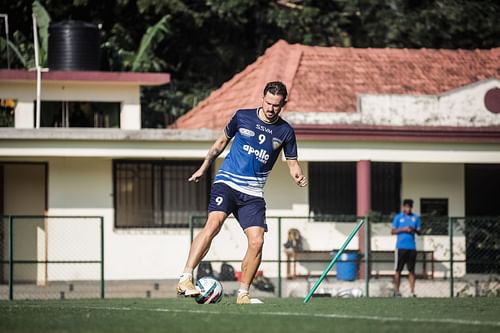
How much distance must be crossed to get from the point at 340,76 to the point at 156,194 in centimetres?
495

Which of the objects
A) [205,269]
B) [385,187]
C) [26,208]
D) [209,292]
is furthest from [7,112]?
[209,292]

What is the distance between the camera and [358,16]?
36.8 meters

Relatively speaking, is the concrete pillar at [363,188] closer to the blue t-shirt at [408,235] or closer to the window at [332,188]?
the window at [332,188]

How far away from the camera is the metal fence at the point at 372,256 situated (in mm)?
23219

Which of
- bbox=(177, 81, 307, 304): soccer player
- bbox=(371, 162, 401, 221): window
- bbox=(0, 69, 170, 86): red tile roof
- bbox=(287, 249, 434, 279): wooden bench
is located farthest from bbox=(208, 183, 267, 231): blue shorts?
bbox=(0, 69, 170, 86): red tile roof

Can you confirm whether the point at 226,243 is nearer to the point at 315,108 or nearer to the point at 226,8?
the point at 315,108

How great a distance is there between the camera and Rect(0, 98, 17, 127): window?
2720 centimetres

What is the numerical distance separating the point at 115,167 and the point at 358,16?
44.7 ft

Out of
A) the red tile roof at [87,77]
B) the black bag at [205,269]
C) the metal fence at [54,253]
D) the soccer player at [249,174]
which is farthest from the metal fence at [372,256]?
the soccer player at [249,174]

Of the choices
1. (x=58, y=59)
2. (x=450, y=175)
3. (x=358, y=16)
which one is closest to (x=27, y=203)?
(x=58, y=59)

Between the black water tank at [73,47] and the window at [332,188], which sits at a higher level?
the black water tank at [73,47]

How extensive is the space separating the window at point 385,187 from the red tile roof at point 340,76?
1.66 meters

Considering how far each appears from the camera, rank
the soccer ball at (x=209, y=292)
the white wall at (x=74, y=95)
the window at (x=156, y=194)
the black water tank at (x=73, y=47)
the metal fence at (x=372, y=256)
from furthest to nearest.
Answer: the black water tank at (x=73, y=47) < the white wall at (x=74, y=95) < the window at (x=156, y=194) < the metal fence at (x=372, y=256) < the soccer ball at (x=209, y=292)

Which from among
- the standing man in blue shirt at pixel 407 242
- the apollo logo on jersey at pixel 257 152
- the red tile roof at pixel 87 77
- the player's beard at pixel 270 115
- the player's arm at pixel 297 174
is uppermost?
the red tile roof at pixel 87 77
